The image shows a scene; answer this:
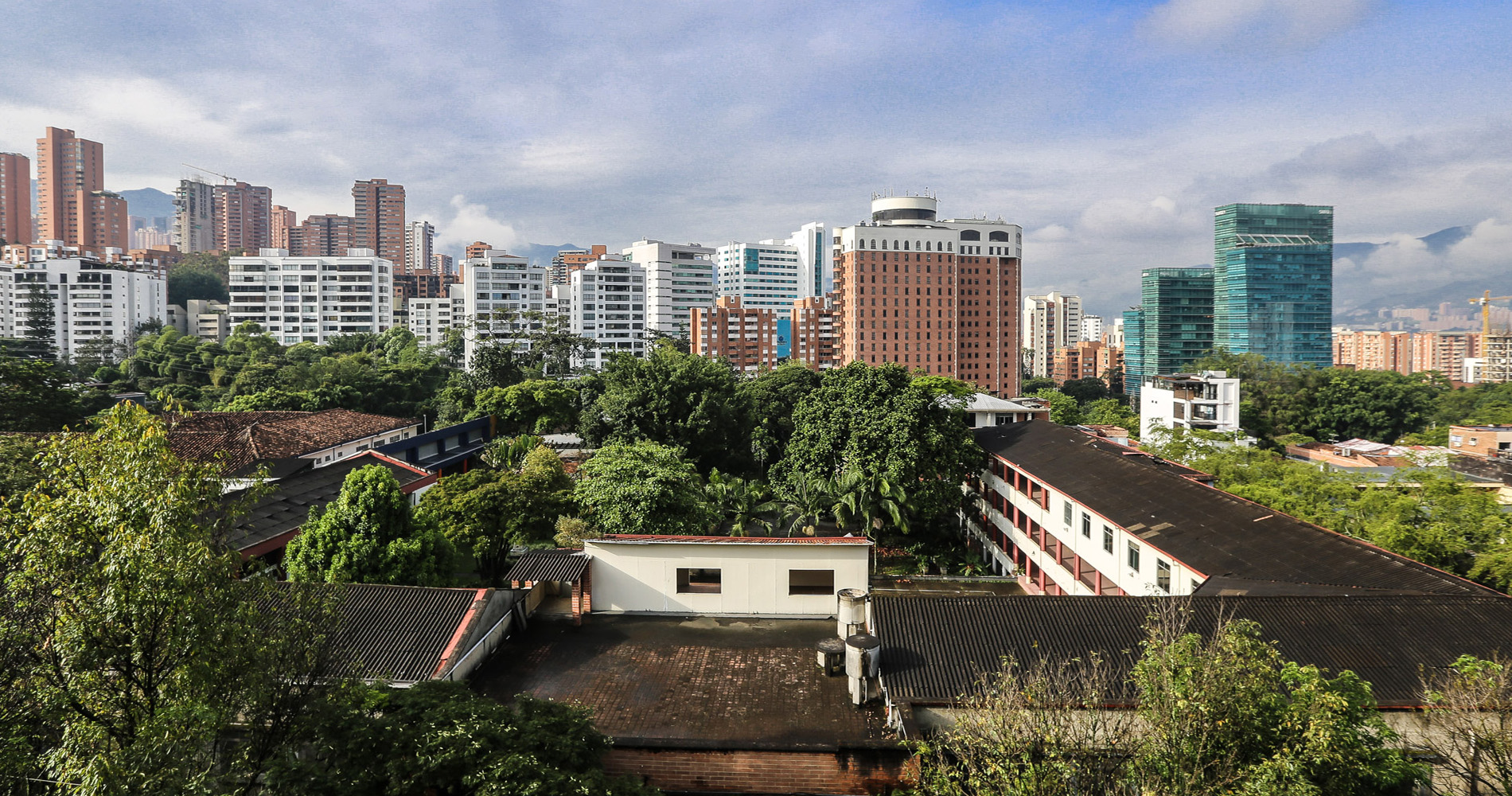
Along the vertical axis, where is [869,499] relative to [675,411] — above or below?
below

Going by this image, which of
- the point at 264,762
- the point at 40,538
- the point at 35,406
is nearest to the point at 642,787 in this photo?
the point at 264,762

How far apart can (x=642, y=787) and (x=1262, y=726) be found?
6142mm

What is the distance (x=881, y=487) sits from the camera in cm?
2555

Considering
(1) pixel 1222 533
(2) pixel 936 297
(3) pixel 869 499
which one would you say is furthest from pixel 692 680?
(2) pixel 936 297

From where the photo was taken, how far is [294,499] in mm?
24844

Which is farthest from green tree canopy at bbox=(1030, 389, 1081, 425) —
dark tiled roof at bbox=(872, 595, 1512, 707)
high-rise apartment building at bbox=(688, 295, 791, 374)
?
dark tiled roof at bbox=(872, 595, 1512, 707)

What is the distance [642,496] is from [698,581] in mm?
8170

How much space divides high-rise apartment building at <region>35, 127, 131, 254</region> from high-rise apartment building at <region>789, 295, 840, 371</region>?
4484 inches

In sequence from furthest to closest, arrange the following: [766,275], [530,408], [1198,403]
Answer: [766,275] → [1198,403] → [530,408]

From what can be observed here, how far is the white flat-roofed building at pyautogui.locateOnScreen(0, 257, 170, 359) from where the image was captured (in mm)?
85875

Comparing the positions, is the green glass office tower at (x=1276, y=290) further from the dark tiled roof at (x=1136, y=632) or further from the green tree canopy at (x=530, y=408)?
the dark tiled roof at (x=1136, y=632)

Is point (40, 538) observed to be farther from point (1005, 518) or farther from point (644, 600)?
point (1005, 518)

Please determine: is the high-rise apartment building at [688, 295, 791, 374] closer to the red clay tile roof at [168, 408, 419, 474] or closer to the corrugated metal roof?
the red clay tile roof at [168, 408, 419, 474]

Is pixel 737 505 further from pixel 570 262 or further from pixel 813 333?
pixel 570 262
